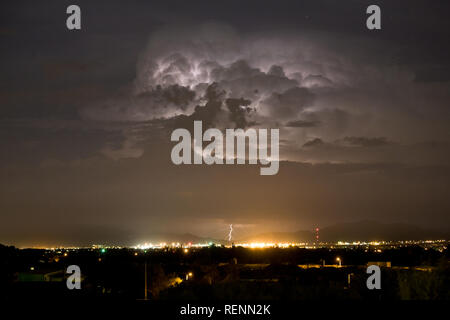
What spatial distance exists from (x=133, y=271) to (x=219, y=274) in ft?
32.9

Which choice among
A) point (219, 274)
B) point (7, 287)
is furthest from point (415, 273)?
point (219, 274)

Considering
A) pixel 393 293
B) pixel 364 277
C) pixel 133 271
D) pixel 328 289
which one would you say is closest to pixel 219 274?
pixel 133 271

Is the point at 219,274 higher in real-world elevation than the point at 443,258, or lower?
lower
